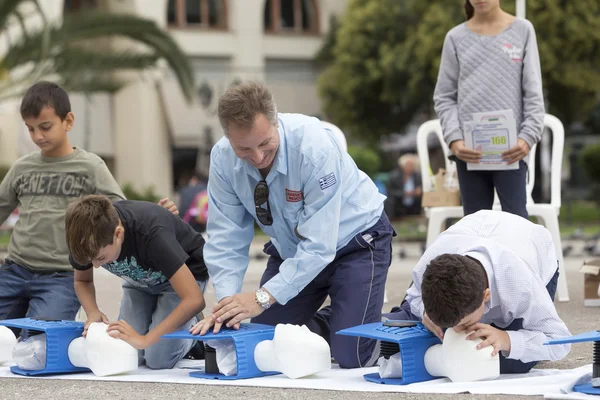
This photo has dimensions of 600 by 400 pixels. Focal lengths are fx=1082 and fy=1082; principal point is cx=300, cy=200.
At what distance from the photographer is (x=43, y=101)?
5461 mm

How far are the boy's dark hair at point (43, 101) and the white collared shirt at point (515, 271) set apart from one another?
215 centimetres

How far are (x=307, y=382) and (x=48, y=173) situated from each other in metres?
2.05

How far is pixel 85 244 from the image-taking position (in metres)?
4.39

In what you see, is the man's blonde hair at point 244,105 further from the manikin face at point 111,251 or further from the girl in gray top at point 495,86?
the girl in gray top at point 495,86

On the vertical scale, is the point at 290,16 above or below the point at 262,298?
above

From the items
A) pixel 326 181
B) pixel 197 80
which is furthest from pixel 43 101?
pixel 197 80

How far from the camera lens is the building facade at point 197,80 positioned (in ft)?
103

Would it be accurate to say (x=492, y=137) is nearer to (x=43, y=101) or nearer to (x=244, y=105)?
(x=244, y=105)

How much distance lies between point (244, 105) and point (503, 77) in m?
2.51

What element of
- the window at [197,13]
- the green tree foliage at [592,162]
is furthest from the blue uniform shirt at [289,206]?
the window at [197,13]

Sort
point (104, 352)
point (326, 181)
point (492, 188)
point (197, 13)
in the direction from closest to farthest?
point (104, 352) → point (326, 181) → point (492, 188) → point (197, 13)

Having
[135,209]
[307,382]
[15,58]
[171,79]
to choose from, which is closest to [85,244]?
[135,209]

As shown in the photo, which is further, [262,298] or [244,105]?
[262,298]

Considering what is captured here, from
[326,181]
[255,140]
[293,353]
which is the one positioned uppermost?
[255,140]
